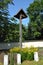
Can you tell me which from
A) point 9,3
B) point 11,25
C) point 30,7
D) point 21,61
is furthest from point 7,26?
point 21,61

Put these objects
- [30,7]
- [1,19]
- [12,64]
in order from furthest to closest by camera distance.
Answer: [30,7] < [1,19] < [12,64]

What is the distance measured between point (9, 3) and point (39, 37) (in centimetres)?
1578

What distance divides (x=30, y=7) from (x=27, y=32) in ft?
18.0

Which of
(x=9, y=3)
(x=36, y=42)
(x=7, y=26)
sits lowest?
(x=36, y=42)

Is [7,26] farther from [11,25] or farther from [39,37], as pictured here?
[39,37]

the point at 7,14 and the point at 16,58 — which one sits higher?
the point at 7,14

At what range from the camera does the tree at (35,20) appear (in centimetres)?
4175

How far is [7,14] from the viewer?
32.1 m

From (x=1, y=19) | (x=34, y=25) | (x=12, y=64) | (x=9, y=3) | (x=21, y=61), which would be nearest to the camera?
(x=12, y=64)

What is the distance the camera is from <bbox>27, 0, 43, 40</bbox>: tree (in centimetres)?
4175

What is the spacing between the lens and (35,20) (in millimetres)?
42938

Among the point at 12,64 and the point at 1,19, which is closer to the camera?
the point at 12,64

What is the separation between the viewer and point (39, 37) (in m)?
42.9

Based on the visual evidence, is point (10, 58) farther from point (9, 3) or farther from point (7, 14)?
point (7, 14)
